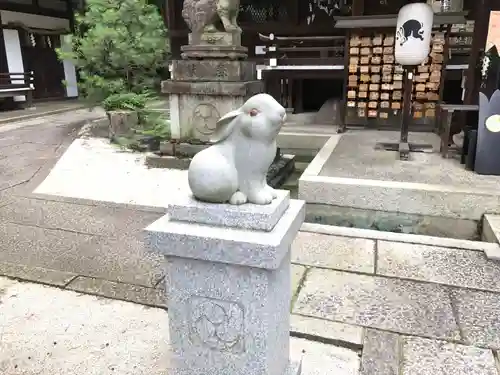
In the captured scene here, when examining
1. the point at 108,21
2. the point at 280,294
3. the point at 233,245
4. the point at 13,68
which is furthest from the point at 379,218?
the point at 13,68

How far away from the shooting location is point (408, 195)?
16.2 ft

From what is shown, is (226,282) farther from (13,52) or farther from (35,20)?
(35,20)

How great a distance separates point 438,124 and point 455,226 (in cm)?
490

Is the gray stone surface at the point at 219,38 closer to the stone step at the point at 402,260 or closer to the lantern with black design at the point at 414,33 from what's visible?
the lantern with black design at the point at 414,33

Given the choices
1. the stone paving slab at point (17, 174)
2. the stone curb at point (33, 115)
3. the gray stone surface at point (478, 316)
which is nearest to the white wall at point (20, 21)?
the stone curb at point (33, 115)

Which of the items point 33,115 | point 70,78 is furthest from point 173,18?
point 70,78

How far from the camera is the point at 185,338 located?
2.08 meters

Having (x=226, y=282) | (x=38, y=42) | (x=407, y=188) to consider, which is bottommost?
(x=407, y=188)

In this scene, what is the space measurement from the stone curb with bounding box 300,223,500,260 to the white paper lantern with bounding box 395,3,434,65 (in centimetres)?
344

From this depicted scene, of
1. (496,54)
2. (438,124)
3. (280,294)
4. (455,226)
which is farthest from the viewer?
(438,124)

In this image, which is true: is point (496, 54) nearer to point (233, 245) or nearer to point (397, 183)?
point (397, 183)

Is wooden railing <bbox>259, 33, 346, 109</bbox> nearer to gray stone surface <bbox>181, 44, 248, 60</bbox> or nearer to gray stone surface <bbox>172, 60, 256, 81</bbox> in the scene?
gray stone surface <bbox>172, 60, 256, 81</bbox>

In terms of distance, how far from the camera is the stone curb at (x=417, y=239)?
392 centimetres

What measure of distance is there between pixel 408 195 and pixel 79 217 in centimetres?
393
